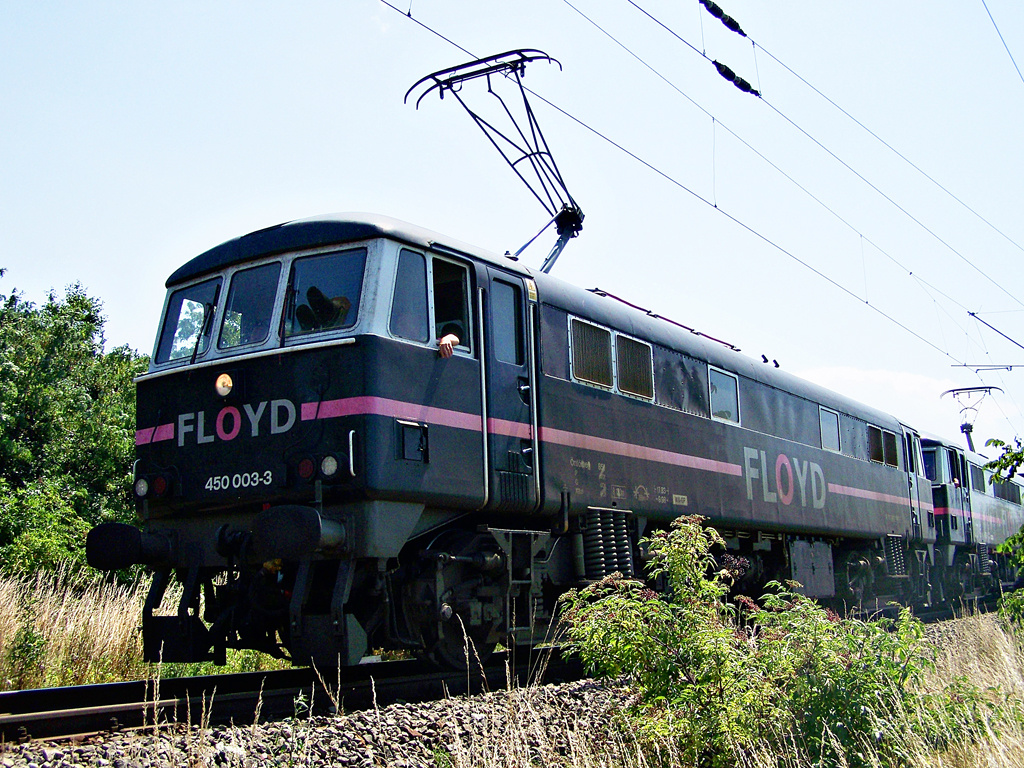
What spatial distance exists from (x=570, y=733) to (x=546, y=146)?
254 inches

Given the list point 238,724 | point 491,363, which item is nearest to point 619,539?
point 491,363

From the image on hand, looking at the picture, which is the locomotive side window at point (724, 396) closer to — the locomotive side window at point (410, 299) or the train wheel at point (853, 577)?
the locomotive side window at point (410, 299)

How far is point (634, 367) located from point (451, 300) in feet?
8.60

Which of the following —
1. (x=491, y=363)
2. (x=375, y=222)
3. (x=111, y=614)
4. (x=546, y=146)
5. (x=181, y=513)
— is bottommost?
(x=111, y=614)

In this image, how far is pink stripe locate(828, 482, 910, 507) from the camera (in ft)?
46.5

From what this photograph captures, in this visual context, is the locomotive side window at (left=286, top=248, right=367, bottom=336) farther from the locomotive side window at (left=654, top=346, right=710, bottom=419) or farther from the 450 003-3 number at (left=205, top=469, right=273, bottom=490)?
the locomotive side window at (left=654, top=346, right=710, bottom=419)

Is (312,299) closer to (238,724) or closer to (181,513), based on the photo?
(181,513)

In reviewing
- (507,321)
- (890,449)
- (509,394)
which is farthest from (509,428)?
(890,449)

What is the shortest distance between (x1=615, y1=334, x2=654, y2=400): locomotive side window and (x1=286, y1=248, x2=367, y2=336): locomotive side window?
3174 millimetres

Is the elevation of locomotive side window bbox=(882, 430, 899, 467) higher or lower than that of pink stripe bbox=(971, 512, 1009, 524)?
higher

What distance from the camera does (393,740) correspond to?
5613 millimetres

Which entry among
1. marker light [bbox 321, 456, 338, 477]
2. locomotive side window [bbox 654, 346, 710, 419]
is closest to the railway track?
marker light [bbox 321, 456, 338, 477]

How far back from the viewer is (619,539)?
29.0 feet

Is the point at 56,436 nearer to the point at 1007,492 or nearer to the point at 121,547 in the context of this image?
the point at 121,547
